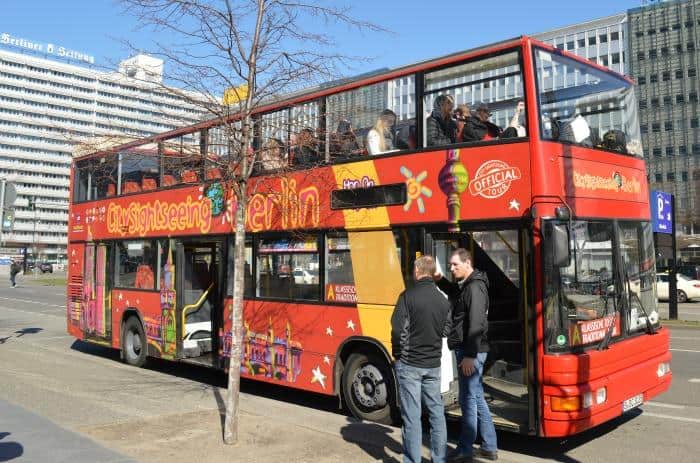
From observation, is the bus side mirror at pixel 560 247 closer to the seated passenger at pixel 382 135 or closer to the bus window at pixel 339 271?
the seated passenger at pixel 382 135

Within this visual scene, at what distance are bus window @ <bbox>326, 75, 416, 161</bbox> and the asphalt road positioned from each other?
127 inches

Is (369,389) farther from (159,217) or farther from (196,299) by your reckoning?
(159,217)

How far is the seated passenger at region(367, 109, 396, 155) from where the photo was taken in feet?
24.4

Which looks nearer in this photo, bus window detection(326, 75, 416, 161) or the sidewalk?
the sidewalk

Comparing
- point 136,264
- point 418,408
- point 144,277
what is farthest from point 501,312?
point 136,264

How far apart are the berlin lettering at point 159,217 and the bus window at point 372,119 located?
120 inches

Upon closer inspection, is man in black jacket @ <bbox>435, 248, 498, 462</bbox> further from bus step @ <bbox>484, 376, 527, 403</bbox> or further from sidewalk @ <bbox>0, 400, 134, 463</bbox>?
sidewalk @ <bbox>0, 400, 134, 463</bbox>

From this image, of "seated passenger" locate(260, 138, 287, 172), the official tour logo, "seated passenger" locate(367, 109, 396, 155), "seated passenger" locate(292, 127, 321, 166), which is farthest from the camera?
"seated passenger" locate(292, 127, 321, 166)

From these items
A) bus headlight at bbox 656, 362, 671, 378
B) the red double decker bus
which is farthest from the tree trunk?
bus headlight at bbox 656, 362, 671, 378

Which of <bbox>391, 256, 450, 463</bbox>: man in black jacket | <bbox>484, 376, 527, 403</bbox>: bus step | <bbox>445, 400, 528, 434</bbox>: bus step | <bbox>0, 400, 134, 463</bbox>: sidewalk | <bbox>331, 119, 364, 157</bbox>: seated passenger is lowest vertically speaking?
<bbox>0, 400, 134, 463</bbox>: sidewalk

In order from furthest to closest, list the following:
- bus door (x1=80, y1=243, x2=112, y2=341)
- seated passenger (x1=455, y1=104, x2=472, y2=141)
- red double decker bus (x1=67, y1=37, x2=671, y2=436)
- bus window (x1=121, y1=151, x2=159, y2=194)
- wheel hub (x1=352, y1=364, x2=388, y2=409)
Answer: bus door (x1=80, y1=243, x2=112, y2=341)
bus window (x1=121, y1=151, x2=159, y2=194)
wheel hub (x1=352, y1=364, x2=388, y2=409)
seated passenger (x1=455, y1=104, x2=472, y2=141)
red double decker bus (x1=67, y1=37, x2=671, y2=436)

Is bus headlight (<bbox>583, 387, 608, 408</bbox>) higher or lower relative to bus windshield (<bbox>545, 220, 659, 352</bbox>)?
lower

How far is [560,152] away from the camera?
20.2 feet

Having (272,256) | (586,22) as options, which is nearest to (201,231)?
(272,256)
